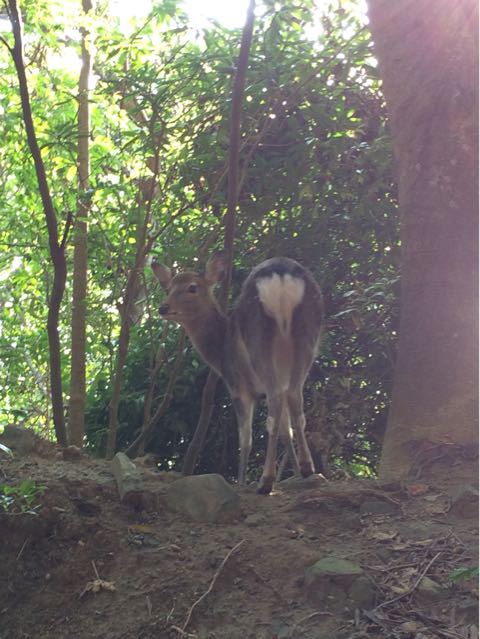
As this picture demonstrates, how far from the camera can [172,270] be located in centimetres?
641

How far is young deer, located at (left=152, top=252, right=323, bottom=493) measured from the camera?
4.76 meters

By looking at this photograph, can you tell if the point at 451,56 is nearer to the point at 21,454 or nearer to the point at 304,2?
the point at 304,2

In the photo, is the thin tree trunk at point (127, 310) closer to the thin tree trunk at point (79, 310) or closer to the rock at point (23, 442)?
the thin tree trunk at point (79, 310)

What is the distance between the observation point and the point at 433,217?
441 cm

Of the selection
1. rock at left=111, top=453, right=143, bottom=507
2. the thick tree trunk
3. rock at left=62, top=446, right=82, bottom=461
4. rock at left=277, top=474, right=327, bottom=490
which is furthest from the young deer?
rock at left=62, top=446, right=82, bottom=461

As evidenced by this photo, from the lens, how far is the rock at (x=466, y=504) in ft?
11.7

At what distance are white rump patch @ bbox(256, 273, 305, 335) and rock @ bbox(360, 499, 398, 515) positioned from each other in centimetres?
139

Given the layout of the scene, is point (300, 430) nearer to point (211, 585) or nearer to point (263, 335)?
point (263, 335)

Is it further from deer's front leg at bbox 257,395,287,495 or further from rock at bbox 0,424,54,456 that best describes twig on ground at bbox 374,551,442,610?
rock at bbox 0,424,54,456

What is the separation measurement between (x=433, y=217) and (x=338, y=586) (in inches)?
A: 88.8

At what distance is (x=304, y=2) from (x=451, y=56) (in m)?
1.09

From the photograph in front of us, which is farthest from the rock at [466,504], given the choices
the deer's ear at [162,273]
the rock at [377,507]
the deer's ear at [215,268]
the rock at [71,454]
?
the deer's ear at [162,273]

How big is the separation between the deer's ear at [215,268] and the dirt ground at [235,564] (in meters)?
2.17

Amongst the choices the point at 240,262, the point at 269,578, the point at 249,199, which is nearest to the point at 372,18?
the point at 249,199
